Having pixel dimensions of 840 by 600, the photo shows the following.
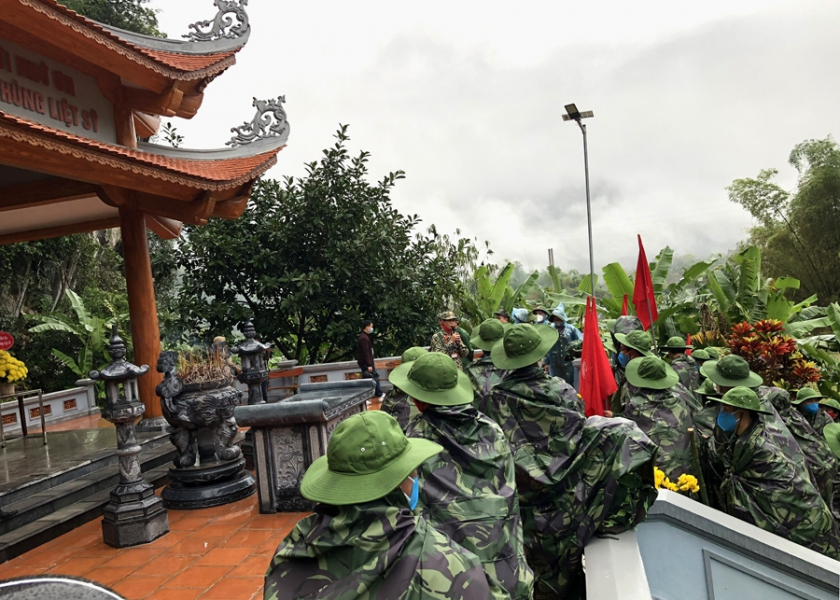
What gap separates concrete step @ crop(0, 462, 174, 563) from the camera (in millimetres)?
4973

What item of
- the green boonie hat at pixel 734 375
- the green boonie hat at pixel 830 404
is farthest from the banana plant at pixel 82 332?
the green boonie hat at pixel 830 404

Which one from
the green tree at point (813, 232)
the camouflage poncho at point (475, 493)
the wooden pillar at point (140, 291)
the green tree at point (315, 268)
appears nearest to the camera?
the camouflage poncho at point (475, 493)

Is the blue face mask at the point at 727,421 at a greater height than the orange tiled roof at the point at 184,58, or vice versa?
the orange tiled roof at the point at 184,58

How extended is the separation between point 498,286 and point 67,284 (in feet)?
40.5

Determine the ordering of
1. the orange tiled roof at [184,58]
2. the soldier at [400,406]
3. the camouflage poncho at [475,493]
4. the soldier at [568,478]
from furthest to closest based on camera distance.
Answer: the orange tiled roof at [184,58], the soldier at [400,406], the soldier at [568,478], the camouflage poncho at [475,493]

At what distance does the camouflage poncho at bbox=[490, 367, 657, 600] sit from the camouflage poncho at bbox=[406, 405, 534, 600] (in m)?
0.55

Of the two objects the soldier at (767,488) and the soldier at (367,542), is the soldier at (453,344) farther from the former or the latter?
the soldier at (367,542)

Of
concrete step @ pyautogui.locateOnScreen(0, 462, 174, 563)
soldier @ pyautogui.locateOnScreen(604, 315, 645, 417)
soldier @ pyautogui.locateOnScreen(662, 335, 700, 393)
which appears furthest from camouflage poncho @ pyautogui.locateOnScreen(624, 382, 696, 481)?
concrete step @ pyautogui.locateOnScreen(0, 462, 174, 563)

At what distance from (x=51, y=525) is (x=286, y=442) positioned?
88.6 inches

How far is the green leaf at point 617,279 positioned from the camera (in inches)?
428

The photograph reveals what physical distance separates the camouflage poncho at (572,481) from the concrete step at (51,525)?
4125 millimetres

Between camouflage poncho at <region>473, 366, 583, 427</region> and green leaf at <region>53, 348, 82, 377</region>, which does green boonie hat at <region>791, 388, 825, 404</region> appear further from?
green leaf at <region>53, 348, 82, 377</region>

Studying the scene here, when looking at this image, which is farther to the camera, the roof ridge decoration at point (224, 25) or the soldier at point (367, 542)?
the roof ridge decoration at point (224, 25)

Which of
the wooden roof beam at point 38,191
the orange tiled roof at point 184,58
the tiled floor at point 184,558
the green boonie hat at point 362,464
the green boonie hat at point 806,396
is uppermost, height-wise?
the orange tiled roof at point 184,58
